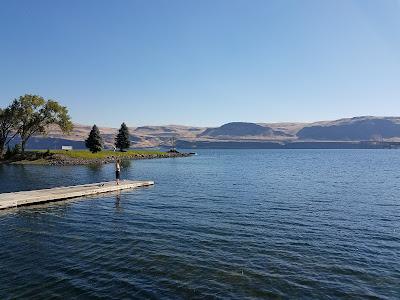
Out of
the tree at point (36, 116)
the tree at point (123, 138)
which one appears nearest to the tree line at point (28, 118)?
the tree at point (36, 116)

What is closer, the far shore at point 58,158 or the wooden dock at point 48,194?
the wooden dock at point 48,194

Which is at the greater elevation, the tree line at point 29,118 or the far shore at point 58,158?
the tree line at point 29,118

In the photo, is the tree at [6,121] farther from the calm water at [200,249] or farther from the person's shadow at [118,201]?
the calm water at [200,249]

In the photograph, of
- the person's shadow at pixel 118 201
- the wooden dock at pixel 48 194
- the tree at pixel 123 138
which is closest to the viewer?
the wooden dock at pixel 48 194

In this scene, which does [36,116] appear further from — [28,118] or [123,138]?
[123,138]

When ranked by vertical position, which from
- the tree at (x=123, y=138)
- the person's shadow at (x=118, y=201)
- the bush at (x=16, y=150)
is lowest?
the person's shadow at (x=118, y=201)

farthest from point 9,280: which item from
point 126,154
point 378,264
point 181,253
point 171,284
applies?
point 126,154

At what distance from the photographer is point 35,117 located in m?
104

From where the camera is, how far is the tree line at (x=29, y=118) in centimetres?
10088

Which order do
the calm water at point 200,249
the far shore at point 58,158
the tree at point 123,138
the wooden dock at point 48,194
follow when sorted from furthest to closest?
the tree at point 123,138 → the far shore at point 58,158 → the wooden dock at point 48,194 → the calm water at point 200,249

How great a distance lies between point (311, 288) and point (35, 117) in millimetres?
101013

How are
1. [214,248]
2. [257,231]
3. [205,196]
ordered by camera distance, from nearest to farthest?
[214,248]
[257,231]
[205,196]

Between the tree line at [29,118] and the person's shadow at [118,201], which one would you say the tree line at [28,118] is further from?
the person's shadow at [118,201]

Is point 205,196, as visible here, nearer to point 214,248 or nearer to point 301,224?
point 301,224
